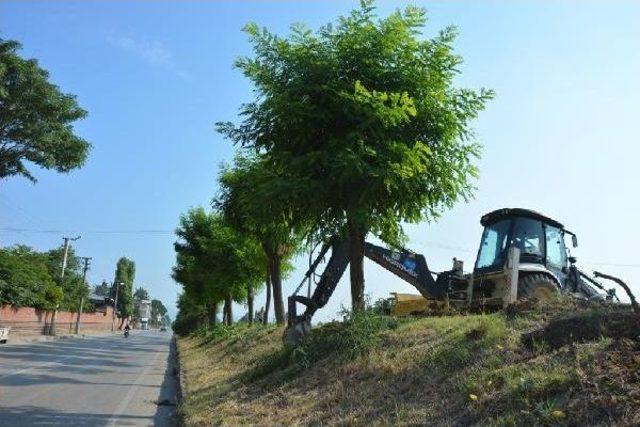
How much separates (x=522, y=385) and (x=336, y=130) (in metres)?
5.82

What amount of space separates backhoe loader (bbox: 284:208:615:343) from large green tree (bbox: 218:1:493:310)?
2.11 m

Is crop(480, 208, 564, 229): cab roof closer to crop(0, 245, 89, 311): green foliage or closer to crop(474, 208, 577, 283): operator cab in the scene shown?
crop(474, 208, 577, 283): operator cab

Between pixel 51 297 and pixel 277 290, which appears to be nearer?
pixel 277 290

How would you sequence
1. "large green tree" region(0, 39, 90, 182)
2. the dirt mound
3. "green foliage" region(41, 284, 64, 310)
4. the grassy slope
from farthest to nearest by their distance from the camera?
"green foliage" region(41, 284, 64, 310), "large green tree" region(0, 39, 90, 182), the dirt mound, the grassy slope

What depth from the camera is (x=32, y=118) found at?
3375 centimetres

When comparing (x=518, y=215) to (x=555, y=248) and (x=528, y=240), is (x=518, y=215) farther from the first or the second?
(x=555, y=248)

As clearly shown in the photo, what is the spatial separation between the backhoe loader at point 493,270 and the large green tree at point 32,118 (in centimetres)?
2429

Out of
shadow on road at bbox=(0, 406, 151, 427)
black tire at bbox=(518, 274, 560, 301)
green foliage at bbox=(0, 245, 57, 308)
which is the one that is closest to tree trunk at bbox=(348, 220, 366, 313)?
black tire at bbox=(518, 274, 560, 301)

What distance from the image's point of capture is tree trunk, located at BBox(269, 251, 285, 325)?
24.8m

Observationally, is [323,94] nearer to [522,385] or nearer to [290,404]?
[290,404]

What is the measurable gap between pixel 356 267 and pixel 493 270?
14.0ft

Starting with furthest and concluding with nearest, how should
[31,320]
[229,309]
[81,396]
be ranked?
[31,320], [229,309], [81,396]

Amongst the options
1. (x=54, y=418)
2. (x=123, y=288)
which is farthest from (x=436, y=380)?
(x=123, y=288)

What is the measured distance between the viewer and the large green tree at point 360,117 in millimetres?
10117
